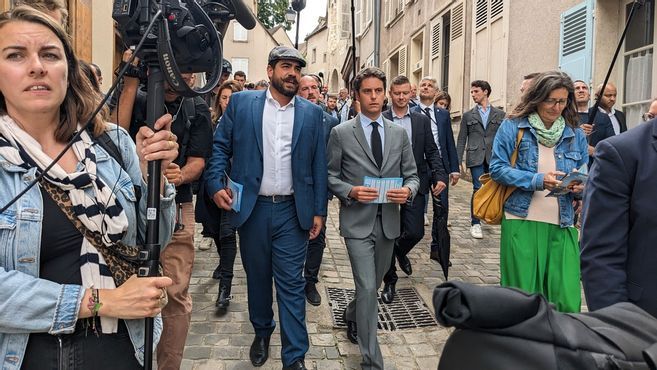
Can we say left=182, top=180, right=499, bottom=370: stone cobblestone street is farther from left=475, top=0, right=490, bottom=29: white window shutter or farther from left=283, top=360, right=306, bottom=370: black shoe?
left=475, top=0, right=490, bottom=29: white window shutter

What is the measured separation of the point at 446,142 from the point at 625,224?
481cm

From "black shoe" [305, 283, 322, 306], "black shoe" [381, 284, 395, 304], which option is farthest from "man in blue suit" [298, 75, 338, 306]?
"black shoe" [381, 284, 395, 304]

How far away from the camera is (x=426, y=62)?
17500 millimetres

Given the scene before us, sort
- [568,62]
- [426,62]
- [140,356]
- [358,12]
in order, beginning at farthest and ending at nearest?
[358,12] < [426,62] < [568,62] < [140,356]

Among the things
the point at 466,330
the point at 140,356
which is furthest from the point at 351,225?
the point at 466,330

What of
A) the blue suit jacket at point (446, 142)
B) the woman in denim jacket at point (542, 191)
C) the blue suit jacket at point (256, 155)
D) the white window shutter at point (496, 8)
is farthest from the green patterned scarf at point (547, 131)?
the white window shutter at point (496, 8)

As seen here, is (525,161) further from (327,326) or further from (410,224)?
(327,326)

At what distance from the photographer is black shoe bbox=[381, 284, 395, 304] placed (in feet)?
16.9

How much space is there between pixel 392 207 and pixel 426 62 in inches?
562

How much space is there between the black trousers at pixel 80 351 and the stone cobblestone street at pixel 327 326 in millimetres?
2044

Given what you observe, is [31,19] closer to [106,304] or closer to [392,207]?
[106,304]

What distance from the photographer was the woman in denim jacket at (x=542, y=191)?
357 cm

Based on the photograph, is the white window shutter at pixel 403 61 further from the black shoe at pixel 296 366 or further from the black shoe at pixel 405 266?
the black shoe at pixel 296 366

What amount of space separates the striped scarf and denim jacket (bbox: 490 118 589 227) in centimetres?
261
